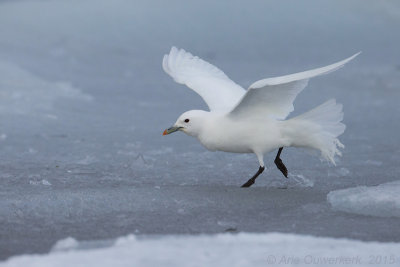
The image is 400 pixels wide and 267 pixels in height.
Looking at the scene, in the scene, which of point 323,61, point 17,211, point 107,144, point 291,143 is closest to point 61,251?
point 17,211

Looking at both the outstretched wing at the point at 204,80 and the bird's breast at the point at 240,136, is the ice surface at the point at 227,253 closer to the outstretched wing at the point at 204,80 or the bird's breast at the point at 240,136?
the bird's breast at the point at 240,136

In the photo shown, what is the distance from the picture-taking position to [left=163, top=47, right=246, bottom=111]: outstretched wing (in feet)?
18.2

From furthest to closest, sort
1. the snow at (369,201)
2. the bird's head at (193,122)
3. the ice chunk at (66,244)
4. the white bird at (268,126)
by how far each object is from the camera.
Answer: the bird's head at (193,122) < the white bird at (268,126) < the snow at (369,201) < the ice chunk at (66,244)

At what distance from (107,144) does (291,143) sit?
6.63 feet

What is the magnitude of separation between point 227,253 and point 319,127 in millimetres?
1839

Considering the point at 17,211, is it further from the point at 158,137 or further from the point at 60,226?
the point at 158,137

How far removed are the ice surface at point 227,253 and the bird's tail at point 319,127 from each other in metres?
1.46

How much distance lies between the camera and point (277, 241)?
344cm

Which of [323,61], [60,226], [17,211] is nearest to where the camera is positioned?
[60,226]

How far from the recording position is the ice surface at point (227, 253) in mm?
3141

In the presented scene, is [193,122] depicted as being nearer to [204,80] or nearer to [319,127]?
[319,127]

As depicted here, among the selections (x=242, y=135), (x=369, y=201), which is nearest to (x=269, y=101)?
(x=242, y=135)

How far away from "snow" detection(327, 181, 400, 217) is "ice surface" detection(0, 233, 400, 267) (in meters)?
0.60

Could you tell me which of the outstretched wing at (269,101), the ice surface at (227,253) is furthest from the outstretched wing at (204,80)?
the ice surface at (227,253)
